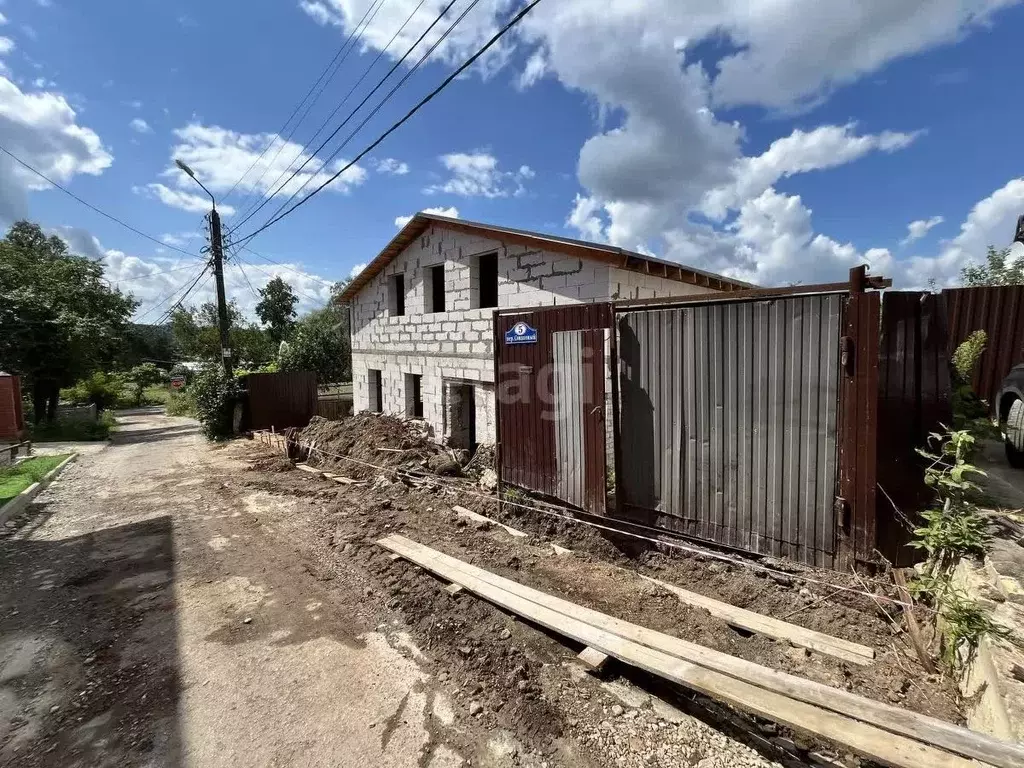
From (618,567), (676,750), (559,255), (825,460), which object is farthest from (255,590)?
(559,255)

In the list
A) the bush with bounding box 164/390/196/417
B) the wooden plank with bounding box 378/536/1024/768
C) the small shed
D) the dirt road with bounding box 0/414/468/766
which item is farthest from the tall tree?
the wooden plank with bounding box 378/536/1024/768

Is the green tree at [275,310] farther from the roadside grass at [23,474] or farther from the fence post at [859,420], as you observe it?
the fence post at [859,420]

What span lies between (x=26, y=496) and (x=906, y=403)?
12763mm

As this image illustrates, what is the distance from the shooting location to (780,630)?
10.8 ft

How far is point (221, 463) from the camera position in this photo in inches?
444

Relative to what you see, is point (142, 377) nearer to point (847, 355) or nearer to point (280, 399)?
point (280, 399)

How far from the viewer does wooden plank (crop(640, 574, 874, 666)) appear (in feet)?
9.84

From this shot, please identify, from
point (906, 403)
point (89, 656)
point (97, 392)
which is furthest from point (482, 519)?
point (97, 392)

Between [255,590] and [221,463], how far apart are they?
26.7 ft

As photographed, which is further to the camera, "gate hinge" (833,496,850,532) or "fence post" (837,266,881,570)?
"gate hinge" (833,496,850,532)

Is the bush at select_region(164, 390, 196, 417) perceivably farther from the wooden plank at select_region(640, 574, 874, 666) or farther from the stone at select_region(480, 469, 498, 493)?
the wooden plank at select_region(640, 574, 874, 666)

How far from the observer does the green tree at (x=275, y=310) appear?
4331cm

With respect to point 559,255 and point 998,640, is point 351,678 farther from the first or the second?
point 559,255

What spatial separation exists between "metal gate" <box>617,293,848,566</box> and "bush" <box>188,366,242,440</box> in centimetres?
1495
